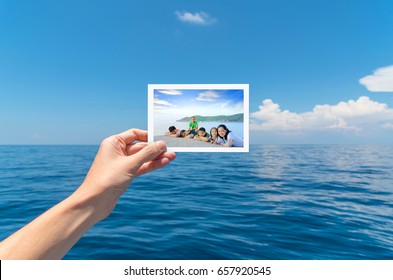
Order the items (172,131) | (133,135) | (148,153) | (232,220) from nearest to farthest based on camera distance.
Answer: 1. (148,153)
2. (133,135)
3. (172,131)
4. (232,220)

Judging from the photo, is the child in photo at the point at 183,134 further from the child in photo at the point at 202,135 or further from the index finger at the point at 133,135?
the index finger at the point at 133,135

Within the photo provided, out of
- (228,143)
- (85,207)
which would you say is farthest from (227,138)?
(85,207)

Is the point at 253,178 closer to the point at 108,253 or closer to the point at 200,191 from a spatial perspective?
the point at 200,191

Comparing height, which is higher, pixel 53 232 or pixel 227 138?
pixel 227 138

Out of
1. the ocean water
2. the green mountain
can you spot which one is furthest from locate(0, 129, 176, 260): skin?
the ocean water

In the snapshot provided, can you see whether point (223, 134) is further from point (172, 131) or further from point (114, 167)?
point (114, 167)

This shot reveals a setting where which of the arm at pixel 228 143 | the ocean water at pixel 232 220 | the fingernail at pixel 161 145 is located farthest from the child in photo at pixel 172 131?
the ocean water at pixel 232 220

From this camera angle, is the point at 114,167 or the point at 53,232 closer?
the point at 53,232
